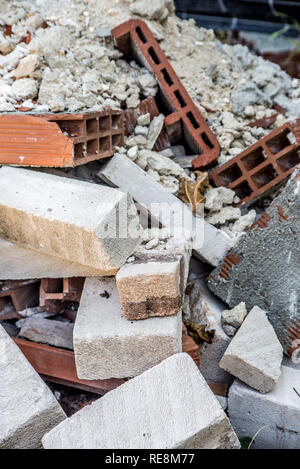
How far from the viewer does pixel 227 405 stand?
301 centimetres

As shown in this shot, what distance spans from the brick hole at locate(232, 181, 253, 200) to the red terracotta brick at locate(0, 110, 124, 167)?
1146mm

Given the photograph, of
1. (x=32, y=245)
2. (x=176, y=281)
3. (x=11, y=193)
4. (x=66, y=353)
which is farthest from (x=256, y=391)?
(x=11, y=193)

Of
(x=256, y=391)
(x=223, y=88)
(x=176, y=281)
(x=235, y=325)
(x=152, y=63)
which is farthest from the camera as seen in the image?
(x=223, y=88)

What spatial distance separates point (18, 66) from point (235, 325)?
240 cm

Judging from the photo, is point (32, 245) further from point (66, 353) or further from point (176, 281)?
point (176, 281)

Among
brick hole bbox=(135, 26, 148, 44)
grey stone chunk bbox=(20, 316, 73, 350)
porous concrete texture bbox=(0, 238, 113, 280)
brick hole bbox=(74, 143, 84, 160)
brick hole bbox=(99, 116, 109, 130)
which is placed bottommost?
grey stone chunk bbox=(20, 316, 73, 350)

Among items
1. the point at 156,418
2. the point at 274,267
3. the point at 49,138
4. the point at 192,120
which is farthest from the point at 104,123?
the point at 156,418

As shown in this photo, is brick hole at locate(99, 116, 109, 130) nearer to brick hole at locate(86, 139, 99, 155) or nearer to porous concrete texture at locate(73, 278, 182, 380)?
brick hole at locate(86, 139, 99, 155)

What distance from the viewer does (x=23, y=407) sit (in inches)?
100

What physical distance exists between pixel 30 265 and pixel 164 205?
99 cm

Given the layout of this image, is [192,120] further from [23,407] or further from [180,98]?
[23,407]

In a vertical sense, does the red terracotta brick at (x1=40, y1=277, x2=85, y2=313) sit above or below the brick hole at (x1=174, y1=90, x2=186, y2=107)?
below

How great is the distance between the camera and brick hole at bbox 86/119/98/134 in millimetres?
3283

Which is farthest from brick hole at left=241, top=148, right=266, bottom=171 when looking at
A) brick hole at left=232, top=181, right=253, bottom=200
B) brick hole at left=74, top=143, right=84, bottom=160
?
brick hole at left=74, top=143, right=84, bottom=160
